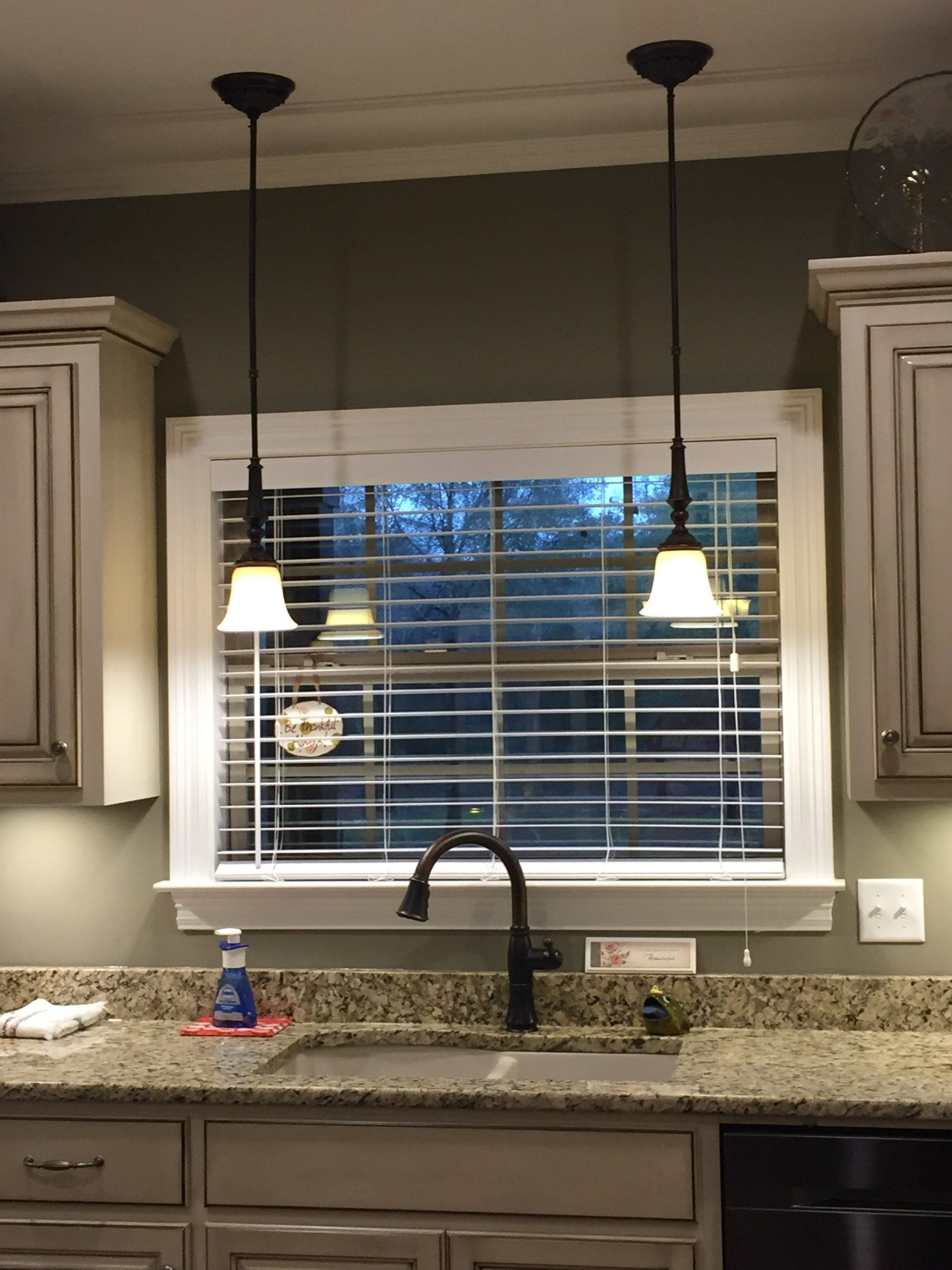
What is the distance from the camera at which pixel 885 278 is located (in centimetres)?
246

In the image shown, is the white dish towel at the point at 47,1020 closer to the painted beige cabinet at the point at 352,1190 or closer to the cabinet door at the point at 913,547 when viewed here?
the painted beige cabinet at the point at 352,1190

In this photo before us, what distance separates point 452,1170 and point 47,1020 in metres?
0.94

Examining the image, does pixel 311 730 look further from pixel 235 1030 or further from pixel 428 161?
pixel 428 161

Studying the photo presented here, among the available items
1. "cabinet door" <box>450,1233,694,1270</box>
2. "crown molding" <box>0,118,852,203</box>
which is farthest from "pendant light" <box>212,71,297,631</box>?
"cabinet door" <box>450,1233,694,1270</box>

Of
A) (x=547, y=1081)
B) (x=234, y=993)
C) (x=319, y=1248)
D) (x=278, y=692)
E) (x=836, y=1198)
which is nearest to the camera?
(x=836, y=1198)

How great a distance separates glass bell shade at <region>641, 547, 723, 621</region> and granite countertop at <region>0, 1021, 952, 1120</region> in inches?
32.0

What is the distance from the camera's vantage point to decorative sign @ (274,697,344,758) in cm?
293

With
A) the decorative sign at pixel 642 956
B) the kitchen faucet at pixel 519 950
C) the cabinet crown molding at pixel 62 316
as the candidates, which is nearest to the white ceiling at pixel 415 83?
the cabinet crown molding at pixel 62 316

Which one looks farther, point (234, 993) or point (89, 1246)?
point (234, 993)

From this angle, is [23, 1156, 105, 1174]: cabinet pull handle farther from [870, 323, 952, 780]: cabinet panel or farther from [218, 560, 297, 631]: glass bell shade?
[870, 323, 952, 780]: cabinet panel

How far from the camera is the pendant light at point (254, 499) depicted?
253cm

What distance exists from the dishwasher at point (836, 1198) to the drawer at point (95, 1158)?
3.14 feet

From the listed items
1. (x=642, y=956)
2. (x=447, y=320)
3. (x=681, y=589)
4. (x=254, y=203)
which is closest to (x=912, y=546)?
(x=681, y=589)

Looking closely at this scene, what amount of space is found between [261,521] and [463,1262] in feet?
4.50
